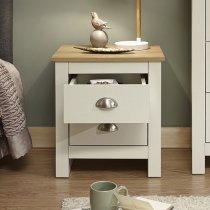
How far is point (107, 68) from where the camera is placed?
2.30 meters

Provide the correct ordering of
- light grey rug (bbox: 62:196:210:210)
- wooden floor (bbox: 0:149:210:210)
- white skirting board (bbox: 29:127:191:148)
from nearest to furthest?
light grey rug (bbox: 62:196:210:210)
wooden floor (bbox: 0:149:210:210)
white skirting board (bbox: 29:127:191:148)

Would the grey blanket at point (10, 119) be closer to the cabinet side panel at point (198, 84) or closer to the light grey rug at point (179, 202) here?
the light grey rug at point (179, 202)

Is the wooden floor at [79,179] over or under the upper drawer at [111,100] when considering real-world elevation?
under

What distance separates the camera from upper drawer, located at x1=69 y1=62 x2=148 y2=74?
90.1 inches

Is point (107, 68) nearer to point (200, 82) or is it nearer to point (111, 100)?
point (111, 100)

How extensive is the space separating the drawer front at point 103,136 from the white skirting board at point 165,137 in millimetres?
516

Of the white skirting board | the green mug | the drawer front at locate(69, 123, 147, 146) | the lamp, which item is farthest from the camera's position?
the white skirting board

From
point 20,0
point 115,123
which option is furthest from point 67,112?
point 20,0

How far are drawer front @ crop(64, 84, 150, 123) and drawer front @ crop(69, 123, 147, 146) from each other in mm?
174

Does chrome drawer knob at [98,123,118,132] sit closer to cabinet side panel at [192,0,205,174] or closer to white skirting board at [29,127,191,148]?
cabinet side panel at [192,0,205,174]

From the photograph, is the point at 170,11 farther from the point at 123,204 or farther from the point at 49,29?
the point at 123,204

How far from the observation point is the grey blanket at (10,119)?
226cm

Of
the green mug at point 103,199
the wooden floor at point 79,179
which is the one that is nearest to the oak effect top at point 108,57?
the wooden floor at point 79,179

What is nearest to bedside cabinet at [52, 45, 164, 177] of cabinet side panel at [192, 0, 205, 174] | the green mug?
cabinet side panel at [192, 0, 205, 174]
